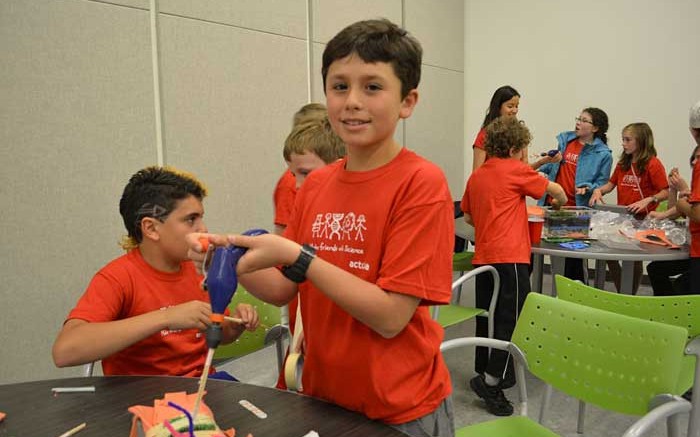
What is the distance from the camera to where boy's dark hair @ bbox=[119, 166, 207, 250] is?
1.54m

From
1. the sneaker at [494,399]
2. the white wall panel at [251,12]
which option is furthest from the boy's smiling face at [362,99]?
the white wall panel at [251,12]

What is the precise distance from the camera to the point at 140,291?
4.78 feet

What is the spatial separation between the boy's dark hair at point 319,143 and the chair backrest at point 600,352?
0.75m

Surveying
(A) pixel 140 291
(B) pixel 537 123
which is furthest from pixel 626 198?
(A) pixel 140 291

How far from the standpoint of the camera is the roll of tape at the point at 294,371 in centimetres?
116

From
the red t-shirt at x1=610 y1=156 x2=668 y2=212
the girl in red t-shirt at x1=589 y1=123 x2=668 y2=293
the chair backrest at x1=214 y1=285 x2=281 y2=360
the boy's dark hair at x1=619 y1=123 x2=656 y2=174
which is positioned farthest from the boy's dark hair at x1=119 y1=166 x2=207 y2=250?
the boy's dark hair at x1=619 y1=123 x2=656 y2=174

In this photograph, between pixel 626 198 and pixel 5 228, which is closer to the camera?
pixel 5 228

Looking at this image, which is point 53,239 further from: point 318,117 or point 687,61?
point 687,61

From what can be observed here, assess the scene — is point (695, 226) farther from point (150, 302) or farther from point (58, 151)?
point (58, 151)

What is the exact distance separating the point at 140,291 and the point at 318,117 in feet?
2.58

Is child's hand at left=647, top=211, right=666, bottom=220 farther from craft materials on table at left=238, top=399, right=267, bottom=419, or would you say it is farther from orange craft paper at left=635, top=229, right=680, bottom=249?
craft materials on table at left=238, top=399, right=267, bottom=419

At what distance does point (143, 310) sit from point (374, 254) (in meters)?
0.80

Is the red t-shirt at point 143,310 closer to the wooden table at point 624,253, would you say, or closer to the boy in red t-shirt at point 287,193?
the boy in red t-shirt at point 287,193

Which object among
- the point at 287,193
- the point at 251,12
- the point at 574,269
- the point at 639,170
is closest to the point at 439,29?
the point at 639,170
